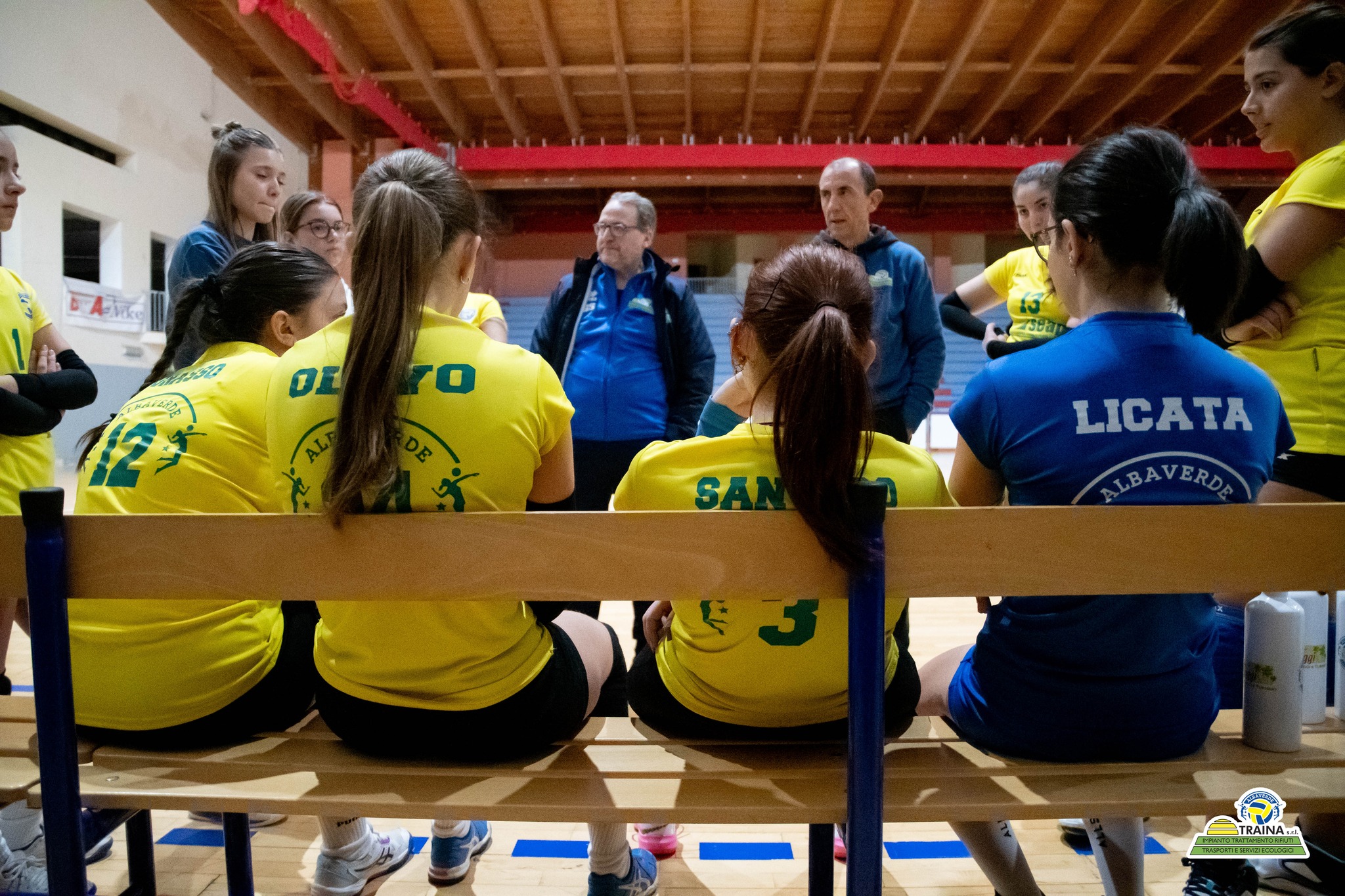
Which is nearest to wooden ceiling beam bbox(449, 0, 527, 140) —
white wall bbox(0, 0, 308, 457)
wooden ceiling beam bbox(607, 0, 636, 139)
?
wooden ceiling beam bbox(607, 0, 636, 139)

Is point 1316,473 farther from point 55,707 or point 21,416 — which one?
point 21,416

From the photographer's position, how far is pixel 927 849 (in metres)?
1.70

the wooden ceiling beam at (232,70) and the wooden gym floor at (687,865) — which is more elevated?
the wooden ceiling beam at (232,70)

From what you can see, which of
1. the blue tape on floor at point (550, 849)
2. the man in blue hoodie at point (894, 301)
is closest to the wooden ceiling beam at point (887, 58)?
the man in blue hoodie at point (894, 301)

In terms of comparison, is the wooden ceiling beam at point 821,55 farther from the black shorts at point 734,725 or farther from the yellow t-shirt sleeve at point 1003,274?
the black shorts at point 734,725

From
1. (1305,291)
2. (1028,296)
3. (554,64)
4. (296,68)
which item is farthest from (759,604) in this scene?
(296,68)

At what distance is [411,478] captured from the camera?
1052 millimetres

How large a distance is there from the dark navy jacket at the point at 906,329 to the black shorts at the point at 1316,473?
119 centimetres

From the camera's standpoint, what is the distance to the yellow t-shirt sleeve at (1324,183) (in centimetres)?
150

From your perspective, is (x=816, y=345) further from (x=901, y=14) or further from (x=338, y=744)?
(x=901, y=14)

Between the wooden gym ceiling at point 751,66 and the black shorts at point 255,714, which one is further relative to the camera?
the wooden gym ceiling at point 751,66

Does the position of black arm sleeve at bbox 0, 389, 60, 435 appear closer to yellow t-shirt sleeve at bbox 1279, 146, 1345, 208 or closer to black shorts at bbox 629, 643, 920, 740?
black shorts at bbox 629, 643, 920, 740

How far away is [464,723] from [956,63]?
354 inches

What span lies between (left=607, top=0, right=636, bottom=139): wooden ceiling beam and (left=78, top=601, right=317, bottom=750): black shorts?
24.6 feet
